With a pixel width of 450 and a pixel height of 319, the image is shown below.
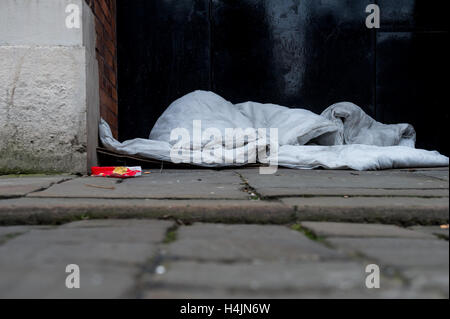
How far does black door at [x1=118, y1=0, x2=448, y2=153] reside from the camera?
3.63 m

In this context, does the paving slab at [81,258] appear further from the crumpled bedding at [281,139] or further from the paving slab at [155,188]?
the crumpled bedding at [281,139]

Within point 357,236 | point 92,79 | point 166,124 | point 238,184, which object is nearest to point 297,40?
point 166,124

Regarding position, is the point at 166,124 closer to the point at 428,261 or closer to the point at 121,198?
the point at 121,198

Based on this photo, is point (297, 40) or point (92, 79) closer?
point (92, 79)

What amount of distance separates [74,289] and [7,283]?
122 mm

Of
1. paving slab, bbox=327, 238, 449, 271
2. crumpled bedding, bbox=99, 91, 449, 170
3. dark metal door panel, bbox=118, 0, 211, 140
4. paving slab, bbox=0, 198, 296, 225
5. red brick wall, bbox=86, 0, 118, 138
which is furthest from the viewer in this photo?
dark metal door panel, bbox=118, 0, 211, 140

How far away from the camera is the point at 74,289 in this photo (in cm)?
69

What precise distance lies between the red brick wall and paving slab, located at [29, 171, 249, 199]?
39.3 inches

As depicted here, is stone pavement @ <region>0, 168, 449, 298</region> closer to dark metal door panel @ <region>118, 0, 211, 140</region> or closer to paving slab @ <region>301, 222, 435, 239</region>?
paving slab @ <region>301, 222, 435, 239</region>

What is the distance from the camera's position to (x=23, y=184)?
183 cm

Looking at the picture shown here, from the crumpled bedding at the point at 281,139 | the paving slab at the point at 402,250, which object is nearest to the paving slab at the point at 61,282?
the paving slab at the point at 402,250

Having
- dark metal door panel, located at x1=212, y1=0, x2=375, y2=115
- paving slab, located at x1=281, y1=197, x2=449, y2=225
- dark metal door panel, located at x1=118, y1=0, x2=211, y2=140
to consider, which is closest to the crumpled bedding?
dark metal door panel, located at x1=212, y1=0, x2=375, y2=115

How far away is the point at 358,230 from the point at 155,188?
87cm

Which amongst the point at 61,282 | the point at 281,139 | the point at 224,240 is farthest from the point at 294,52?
the point at 61,282
